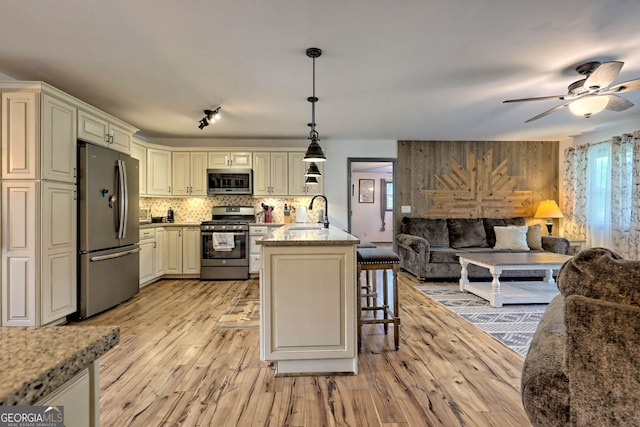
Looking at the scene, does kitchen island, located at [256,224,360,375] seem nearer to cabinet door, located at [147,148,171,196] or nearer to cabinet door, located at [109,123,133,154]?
cabinet door, located at [109,123,133,154]

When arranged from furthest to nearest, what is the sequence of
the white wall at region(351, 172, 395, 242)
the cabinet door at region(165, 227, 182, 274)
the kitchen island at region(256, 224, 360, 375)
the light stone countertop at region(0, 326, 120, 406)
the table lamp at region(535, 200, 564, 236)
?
the white wall at region(351, 172, 395, 242) → the table lamp at region(535, 200, 564, 236) → the cabinet door at region(165, 227, 182, 274) → the kitchen island at region(256, 224, 360, 375) → the light stone countertop at region(0, 326, 120, 406)

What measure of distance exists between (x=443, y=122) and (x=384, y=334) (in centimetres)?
332

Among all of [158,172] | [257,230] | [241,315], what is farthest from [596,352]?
[158,172]

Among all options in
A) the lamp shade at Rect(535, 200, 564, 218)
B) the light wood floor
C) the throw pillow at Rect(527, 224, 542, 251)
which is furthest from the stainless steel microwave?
the lamp shade at Rect(535, 200, 564, 218)

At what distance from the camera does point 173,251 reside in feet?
18.2

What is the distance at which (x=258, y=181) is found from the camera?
580 cm

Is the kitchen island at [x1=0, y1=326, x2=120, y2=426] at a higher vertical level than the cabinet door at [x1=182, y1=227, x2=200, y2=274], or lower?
higher

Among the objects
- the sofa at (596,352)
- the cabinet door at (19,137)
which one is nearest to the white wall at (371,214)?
the cabinet door at (19,137)

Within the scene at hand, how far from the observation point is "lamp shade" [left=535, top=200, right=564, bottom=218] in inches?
232

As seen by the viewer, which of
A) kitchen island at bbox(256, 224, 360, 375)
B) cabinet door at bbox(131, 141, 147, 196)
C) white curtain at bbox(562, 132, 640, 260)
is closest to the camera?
kitchen island at bbox(256, 224, 360, 375)

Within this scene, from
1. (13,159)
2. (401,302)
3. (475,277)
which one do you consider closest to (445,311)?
(401,302)

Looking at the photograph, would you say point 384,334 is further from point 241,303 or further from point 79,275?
point 79,275

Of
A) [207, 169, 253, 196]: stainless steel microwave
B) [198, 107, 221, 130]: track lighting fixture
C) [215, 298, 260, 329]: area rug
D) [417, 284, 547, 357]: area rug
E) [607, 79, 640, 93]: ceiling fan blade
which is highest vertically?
[198, 107, 221, 130]: track lighting fixture

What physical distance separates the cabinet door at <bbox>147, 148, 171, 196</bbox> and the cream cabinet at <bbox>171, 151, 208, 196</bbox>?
0.29ft
